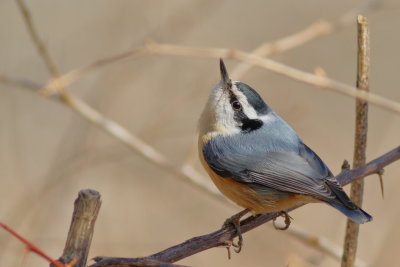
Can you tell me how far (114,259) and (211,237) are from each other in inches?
27.9

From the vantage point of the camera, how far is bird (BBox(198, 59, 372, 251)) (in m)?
2.97

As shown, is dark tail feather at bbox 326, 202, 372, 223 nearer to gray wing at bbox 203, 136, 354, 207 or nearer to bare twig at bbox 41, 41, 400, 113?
gray wing at bbox 203, 136, 354, 207

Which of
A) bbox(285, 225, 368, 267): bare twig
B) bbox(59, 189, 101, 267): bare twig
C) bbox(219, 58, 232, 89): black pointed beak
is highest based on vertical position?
bbox(219, 58, 232, 89): black pointed beak

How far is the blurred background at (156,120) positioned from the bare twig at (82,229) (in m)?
2.30

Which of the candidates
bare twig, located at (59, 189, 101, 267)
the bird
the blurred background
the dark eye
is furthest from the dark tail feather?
bare twig, located at (59, 189, 101, 267)

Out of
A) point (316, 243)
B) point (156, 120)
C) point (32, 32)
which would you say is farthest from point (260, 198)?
point (156, 120)

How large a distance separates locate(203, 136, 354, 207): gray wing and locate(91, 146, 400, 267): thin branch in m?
0.20

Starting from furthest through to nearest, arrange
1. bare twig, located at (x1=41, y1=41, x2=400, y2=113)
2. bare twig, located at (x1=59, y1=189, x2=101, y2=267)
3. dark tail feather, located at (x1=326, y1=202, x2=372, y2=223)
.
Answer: dark tail feather, located at (x1=326, y1=202, x2=372, y2=223) < bare twig, located at (x1=41, y1=41, x2=400, y2=113) < bare twig, located at (x1=59, y1=189, x2=101, y2=267)

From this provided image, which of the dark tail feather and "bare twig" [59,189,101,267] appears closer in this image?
"bare twig" [59,189,101,267]

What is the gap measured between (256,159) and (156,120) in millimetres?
2149

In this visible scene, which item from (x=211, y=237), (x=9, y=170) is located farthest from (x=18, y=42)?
(x=211, y=237)

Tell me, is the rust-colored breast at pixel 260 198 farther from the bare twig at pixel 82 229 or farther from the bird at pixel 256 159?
the bare twig at pixel 82 229

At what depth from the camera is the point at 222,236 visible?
7.90ft

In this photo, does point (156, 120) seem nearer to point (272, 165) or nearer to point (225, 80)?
point (225, 80)
